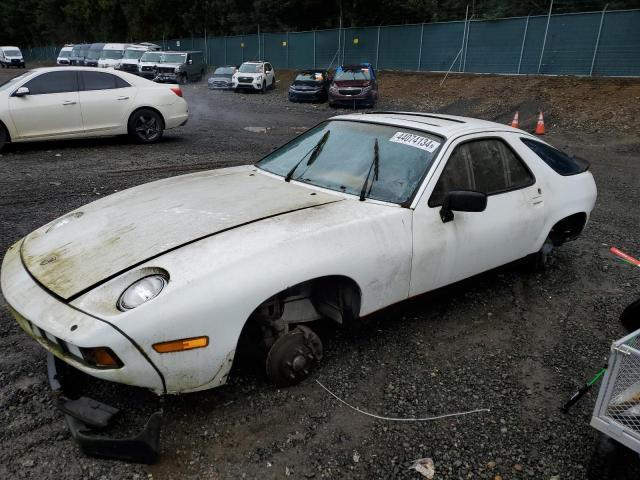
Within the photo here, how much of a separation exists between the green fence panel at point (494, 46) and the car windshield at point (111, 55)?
21.6 meters

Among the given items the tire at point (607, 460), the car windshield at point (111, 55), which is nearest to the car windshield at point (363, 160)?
the tire at point (607, 460)

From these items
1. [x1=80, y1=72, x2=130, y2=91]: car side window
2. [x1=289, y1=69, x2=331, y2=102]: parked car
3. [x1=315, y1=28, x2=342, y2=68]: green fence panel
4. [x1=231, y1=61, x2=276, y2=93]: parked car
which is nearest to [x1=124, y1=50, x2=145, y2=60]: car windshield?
[x1=231, y1=61, x2=276, y2=93]: parked car

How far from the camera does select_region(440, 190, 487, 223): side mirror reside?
3.09 m

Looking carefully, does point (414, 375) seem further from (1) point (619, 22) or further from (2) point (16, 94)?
(1) point (619, 22)

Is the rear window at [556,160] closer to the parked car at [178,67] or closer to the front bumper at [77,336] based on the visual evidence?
the front bumper at [77,336]

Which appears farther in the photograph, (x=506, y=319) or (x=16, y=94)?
(x=16, y=94)

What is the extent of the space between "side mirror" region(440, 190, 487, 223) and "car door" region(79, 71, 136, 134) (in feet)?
26.5

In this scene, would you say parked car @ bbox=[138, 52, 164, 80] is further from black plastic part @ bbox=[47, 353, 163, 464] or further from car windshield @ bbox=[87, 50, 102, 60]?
black plastic part @ bbox=[47, 353, 163, 464]

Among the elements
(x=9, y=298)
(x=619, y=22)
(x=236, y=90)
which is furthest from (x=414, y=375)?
(x=236, y=90)

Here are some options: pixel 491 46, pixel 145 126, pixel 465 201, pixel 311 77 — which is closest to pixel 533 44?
pixel 491 46

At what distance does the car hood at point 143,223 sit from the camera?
2.54 m

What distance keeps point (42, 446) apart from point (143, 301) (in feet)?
2.99

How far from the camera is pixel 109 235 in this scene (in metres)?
2.81

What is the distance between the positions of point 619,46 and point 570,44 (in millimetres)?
1911
